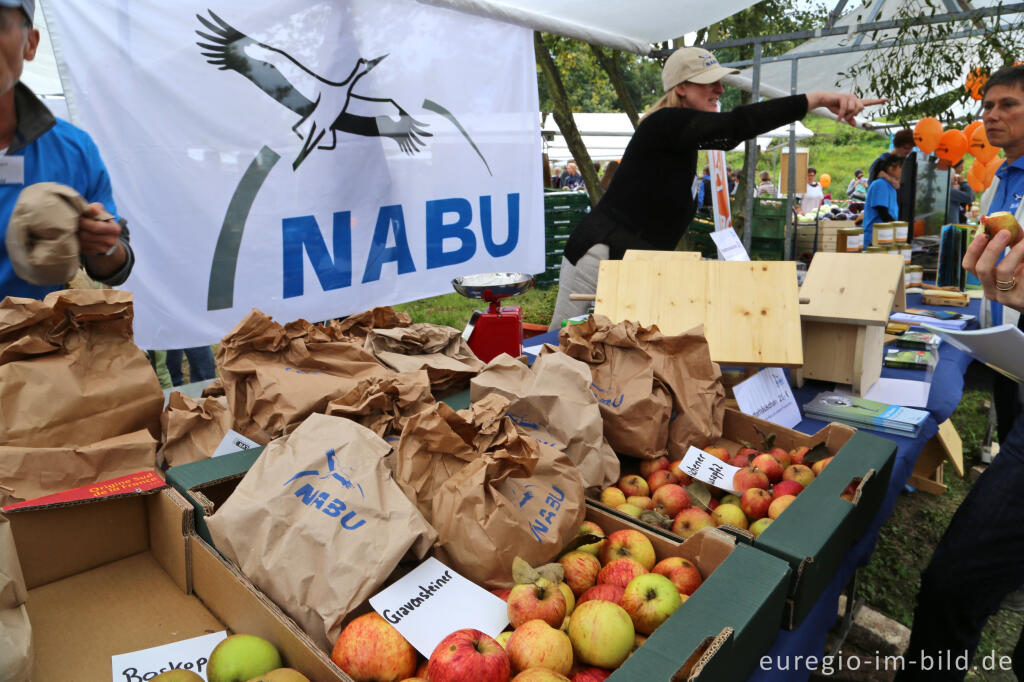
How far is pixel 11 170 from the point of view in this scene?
1.85 metres

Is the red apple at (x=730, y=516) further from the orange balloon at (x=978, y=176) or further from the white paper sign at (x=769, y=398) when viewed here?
the orange balloon at (x=978, y=176)

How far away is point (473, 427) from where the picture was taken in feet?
4.25

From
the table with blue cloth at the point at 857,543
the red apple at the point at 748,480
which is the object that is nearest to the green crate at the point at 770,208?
the table with blue cloth at the point at 857,543

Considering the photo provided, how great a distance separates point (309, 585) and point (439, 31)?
414 cm

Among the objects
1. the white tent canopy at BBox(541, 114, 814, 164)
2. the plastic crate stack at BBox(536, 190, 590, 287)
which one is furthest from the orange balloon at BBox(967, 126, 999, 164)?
the white tent canopy at BBox(541, 114, 814, 164)

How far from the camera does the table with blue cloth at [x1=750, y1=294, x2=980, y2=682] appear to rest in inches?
45.3

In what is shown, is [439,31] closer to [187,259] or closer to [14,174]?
[187,259]

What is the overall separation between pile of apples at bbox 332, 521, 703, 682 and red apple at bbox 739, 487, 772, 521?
1.13ft

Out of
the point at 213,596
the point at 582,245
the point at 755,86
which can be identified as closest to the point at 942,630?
the point at 213,596

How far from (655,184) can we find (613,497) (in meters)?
2.17

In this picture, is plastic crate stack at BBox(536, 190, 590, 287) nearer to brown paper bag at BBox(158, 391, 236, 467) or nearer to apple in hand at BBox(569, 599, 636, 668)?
brown paper bag at BBox(158, 391, 236, 467)

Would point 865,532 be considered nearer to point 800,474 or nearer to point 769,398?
point 800,474

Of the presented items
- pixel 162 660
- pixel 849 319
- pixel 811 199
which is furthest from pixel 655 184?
pixel 811 199

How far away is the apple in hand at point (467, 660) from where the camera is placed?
938mm
